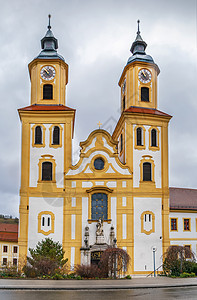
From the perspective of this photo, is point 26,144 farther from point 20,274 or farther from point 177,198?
point 177,198

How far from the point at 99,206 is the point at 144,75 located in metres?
13.4

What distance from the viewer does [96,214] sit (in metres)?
36.8

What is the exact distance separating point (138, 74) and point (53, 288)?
24.3 m

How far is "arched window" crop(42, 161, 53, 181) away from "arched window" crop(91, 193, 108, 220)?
14.1 ft

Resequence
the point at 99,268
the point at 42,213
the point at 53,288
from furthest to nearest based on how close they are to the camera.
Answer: the point at 42,213, the point at 99,268, the point at 53,288

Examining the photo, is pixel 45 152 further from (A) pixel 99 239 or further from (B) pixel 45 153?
(A) pixel 99 239

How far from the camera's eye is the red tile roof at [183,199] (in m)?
43.0

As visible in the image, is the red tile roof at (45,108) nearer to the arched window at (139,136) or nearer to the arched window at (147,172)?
the arched window at (139,136)

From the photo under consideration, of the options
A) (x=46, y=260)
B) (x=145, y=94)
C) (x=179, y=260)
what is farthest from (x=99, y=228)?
(x=145, y=94)

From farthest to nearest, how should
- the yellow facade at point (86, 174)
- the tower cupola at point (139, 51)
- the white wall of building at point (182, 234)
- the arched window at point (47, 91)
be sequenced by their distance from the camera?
the tower cupola at point (139, 51), the white wall of building at point (182, 234), the arched window at point (47, 91), the yellow facade at point (86, 174)

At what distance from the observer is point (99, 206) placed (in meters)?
37.0

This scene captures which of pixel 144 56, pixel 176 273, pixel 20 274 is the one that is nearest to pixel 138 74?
pixel 144 56

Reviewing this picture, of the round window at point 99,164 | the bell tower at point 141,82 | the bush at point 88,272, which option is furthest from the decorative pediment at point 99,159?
the bush at point 88,272

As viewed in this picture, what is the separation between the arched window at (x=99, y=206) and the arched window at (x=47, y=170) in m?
4.28
